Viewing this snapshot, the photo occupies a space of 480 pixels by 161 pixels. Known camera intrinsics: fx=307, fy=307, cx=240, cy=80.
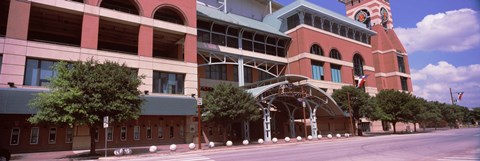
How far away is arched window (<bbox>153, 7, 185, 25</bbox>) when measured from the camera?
36125 millimetres

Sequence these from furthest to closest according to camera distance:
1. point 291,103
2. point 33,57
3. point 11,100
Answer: point 291,103 < point 33,57 < point 11,100

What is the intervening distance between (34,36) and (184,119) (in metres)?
18.6

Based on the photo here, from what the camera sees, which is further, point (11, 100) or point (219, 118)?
point (219, 118)

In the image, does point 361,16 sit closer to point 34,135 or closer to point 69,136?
point 69,136

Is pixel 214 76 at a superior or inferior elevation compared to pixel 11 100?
superior

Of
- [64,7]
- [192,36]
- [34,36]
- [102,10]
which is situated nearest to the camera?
[64,7]

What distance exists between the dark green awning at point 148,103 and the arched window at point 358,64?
126 feet

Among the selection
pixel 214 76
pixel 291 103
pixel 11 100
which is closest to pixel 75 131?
pixel 11 100

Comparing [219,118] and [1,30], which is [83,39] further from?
[219,118]

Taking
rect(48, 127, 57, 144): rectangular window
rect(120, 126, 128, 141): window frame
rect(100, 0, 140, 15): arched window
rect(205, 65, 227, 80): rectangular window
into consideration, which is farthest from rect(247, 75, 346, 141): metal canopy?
rect(48, 127, 57, 144): rectangular window

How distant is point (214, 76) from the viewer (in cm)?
4303

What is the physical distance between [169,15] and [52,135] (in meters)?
18.4

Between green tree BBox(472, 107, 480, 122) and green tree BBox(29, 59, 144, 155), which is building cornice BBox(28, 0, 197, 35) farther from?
green tree BBox(472, 107, 480, 122)

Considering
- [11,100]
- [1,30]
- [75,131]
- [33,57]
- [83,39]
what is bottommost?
[75,131]
